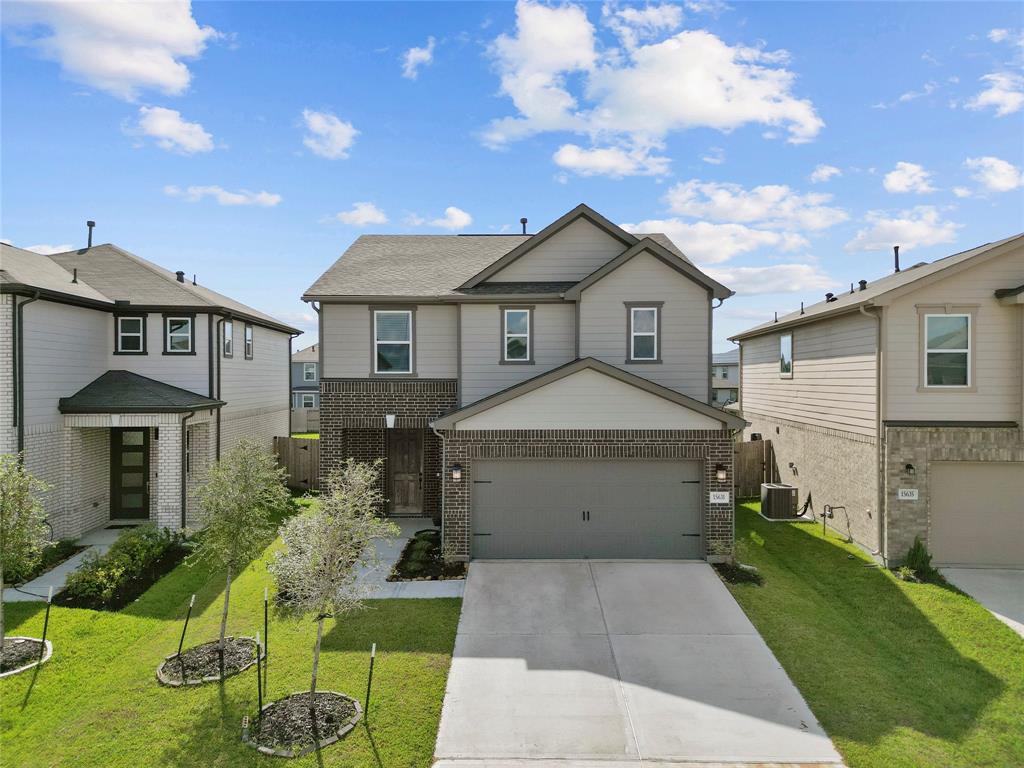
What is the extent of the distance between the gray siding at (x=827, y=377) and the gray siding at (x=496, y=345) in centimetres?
635

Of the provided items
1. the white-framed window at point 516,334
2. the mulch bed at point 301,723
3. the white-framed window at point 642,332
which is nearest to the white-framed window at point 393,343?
the white-framed window at point 516,334

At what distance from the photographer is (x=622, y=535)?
1157cm

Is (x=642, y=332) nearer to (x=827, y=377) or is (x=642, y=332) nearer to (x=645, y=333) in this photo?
(x=645, y=333)

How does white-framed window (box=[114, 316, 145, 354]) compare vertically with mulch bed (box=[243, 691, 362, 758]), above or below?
above

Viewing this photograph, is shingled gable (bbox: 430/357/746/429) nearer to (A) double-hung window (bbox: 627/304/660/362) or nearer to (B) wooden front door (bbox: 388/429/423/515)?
(A) double-hung window (bbox: 627/304/660/362)

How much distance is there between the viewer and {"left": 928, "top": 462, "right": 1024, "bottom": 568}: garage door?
38.1 ft

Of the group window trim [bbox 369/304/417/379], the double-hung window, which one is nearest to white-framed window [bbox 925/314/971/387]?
the double-hung window

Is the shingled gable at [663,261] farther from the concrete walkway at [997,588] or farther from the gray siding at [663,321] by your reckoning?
the concrete walkway at [997,588]

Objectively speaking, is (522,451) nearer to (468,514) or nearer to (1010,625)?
(468,514)

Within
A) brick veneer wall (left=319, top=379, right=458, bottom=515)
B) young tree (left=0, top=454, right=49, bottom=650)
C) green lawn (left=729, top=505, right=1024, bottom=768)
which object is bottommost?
green lawn (left=729, top=505, right=1024, bottom=768)

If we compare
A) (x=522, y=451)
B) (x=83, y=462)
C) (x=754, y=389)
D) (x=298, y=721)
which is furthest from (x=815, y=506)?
(x=83, y=462)

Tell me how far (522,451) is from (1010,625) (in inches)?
337

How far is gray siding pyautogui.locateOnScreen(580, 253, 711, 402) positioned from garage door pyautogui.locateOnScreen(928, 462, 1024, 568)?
200 inches

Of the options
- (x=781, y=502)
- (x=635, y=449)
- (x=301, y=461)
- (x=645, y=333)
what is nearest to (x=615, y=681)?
(x=635, y=449)
